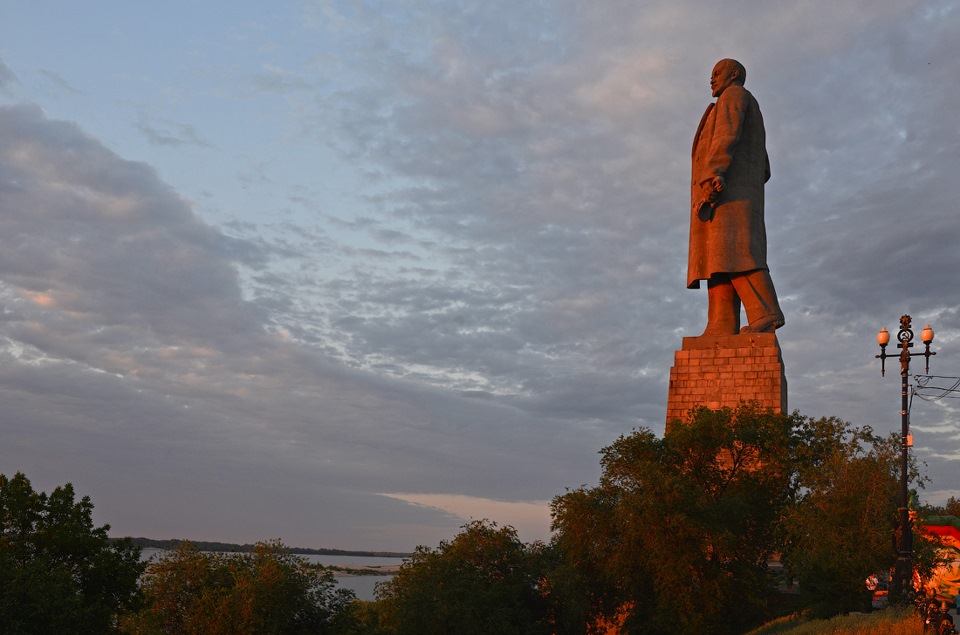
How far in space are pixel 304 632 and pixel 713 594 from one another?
12.8 meters

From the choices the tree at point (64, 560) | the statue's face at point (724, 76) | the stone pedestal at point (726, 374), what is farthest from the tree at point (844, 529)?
the tree at point (64, 560)

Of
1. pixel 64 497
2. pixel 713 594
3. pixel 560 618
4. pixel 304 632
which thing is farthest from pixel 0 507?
pixel 713 594

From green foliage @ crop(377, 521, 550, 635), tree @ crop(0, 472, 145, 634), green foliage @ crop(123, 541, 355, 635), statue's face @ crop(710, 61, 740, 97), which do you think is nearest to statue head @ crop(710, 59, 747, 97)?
statue's face @ crop(710, 61, 740, 97)

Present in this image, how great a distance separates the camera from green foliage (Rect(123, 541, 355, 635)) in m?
26.1

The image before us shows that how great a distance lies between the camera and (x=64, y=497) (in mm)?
24516

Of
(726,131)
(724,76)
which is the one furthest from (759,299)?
(724,76)

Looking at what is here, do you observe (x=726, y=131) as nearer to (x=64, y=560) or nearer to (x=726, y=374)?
(x=726, y=374)

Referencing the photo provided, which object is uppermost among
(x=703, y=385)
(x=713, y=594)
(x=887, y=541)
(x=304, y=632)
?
(x=703, y=385)

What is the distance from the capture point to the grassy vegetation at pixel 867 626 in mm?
15188

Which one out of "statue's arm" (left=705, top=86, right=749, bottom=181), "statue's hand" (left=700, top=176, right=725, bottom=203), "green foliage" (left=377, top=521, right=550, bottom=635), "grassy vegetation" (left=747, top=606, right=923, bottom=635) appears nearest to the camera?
"grassy vegetation" (left=747, top=606, right=923, bottom=635)

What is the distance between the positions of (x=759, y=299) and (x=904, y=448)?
8429 millimetres

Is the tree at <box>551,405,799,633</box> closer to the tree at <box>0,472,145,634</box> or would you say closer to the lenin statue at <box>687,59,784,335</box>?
the lenin statue at <box>687,59,784,335</box>

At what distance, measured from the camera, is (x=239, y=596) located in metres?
26.4

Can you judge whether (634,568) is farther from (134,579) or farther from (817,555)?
(134,579)
